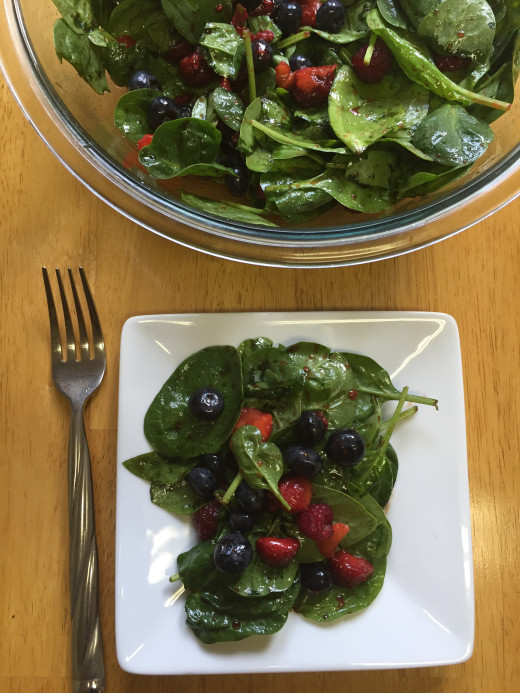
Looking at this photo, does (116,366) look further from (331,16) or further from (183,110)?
(331,16)

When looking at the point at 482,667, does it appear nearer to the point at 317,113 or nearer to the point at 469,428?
the point at 469,428

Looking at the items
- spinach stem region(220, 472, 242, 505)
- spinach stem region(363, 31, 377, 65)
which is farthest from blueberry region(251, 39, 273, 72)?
spinach stem region(220, 472, 242, 505)

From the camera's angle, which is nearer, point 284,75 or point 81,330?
point 284,75

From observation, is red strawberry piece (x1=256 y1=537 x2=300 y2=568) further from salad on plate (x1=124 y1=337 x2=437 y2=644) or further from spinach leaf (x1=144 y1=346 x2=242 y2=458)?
spinach leaf (x1=144 y1=346 x2=242 y2=458)

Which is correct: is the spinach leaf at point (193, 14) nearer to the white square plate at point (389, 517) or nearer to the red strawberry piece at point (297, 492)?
the white square plate at point (389, 517)

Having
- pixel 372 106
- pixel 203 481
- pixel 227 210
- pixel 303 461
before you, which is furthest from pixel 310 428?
pixel 372 106

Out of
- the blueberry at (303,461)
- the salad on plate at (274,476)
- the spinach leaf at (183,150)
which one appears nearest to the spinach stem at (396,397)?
the salad on plate at (274,476)
